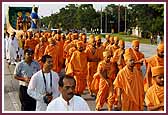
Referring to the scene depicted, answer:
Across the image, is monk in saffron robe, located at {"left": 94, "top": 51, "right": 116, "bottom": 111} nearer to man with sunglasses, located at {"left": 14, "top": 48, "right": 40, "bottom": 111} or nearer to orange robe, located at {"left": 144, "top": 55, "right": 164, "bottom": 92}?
orange robe, located at {"left": 144, "top": 55, "right": 164, "bottom": 92}

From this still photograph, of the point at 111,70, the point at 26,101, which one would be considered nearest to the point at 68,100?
the point at 26,101

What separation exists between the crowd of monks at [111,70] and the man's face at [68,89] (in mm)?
1686

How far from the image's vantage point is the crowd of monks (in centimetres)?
885

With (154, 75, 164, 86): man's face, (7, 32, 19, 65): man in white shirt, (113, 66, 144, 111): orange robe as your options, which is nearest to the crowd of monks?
(113, 66, 144, 111): orange robe

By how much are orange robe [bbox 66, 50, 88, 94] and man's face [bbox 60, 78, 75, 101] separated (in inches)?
264

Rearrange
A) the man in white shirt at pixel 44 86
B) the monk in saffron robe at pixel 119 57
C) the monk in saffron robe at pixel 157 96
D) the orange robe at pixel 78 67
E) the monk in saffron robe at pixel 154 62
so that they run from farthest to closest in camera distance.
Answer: the orange robe at pixel 78 67 → the monk in saffron robe at pixel 119 57 → the monk in saffron robe at pixel 154 62 → the man in white shirt at pixel 44 86 → the monk in saffron robe at pixel 157 96

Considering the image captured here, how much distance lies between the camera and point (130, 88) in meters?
8.84

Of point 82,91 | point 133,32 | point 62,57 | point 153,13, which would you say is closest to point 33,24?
point 62,57

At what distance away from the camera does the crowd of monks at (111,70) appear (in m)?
8.85

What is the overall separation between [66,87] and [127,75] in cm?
321

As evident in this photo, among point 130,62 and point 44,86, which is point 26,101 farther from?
point 130,62

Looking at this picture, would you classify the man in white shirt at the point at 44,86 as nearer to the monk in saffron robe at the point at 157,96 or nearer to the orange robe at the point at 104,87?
the monk in saffron robe at the point at 157,96

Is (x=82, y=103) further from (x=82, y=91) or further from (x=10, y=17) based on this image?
(x=10, y=17)

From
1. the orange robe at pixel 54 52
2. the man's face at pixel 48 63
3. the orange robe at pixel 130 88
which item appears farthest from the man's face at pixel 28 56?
the orange robe at pixel 54 52
